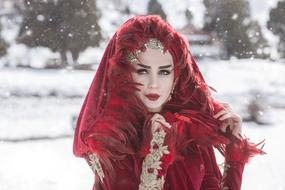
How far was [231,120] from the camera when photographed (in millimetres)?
1090

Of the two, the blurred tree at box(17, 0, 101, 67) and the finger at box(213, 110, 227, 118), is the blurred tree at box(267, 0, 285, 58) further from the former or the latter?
the finger at box(213, 110, 227, 118)

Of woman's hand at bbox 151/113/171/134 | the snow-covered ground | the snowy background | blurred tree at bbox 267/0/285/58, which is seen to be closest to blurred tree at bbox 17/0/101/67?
the snowy background

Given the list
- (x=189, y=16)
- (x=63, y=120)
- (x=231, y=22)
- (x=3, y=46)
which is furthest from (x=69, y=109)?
(x=231, y=22)

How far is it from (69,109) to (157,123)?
3.64m

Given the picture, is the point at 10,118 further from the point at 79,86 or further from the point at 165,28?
the point at 165,28

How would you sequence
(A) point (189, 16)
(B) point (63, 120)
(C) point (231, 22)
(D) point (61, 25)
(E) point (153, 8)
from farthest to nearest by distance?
(D) point (61, 25)
(C) point (231, 22)
(A) point (189, 16)
(B) point (63, 120)
(E) point (153, 8)

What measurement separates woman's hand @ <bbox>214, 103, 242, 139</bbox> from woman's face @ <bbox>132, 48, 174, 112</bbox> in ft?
0.53

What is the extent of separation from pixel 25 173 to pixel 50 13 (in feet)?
8.85

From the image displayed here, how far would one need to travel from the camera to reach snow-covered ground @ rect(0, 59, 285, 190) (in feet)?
9.26

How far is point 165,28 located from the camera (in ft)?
3.32

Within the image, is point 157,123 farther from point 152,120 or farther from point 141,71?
point 141,71

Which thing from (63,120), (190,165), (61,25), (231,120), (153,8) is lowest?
(63,120)

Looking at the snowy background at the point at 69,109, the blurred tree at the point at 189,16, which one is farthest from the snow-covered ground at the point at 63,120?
the blurred tree at the point at 189,16

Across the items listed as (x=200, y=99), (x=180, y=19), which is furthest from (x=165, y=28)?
(x=180, y=19)
